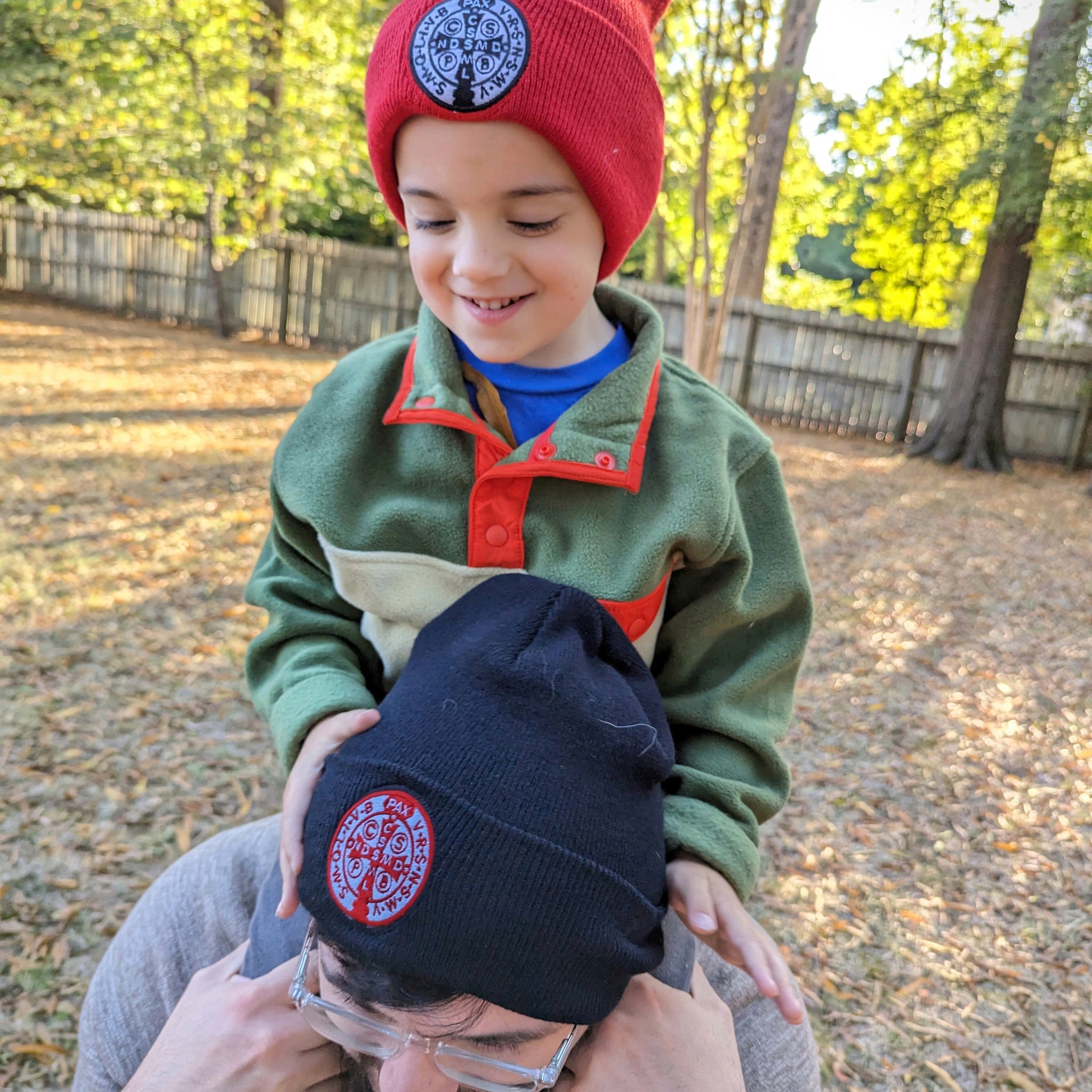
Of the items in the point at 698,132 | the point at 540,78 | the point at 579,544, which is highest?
the point at 698,132

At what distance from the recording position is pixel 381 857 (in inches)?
42.0

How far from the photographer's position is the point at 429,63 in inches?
46.1

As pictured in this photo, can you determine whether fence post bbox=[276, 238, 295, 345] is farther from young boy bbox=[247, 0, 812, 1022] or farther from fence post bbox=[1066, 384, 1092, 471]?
young boy bbox=[247, 0, 812, 1022]

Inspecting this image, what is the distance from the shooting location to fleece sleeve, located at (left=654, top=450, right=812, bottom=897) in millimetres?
1377

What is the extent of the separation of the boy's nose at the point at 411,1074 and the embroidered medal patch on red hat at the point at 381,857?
20 centimetres

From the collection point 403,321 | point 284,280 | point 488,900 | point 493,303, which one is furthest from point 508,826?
point 284,280

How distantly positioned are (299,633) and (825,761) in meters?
2.89

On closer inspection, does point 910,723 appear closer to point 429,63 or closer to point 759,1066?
point 759,1066

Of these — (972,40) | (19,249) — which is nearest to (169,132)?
(19,249)

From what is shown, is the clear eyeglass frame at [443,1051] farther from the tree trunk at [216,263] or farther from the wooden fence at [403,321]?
the tree trunk at [216,263]

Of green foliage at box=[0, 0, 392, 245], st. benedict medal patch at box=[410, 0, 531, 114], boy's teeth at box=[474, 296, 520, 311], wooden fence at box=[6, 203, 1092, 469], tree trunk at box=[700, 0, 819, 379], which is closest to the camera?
st. benedict medal patch at box=[410, 0, 531, 114]

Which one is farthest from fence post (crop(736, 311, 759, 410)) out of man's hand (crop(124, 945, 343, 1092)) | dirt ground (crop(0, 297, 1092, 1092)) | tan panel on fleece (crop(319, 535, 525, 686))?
man's hand (crop(124, 945, 343, 1092))

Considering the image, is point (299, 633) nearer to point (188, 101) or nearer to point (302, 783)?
point (302, 783)

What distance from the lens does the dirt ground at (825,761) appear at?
8.23 ft
